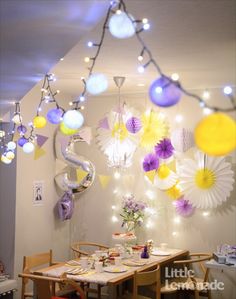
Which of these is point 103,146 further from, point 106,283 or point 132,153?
point 106,283

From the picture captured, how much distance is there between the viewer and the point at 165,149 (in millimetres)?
5043

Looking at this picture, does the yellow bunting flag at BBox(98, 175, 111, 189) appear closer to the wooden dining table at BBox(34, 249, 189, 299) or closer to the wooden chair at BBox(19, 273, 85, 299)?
the wooden dining table at BBox(34, 249, 189, 299)

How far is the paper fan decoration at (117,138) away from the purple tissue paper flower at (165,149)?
0.43 metres

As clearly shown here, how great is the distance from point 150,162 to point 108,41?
2188 mm

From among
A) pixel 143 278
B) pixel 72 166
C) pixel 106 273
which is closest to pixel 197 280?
pixel 143 278

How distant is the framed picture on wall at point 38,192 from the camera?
17.4 ft

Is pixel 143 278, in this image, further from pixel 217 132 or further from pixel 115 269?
pixel 217 132

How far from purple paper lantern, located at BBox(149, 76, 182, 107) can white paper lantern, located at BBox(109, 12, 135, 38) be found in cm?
31

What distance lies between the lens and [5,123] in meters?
5.18

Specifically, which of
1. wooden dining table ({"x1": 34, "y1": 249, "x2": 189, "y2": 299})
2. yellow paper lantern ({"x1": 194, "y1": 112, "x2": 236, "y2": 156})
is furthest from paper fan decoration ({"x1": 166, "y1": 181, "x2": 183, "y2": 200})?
yellow paper lantern ({"x1": 194, "y1": 112, "x2": 236, "y2": 156})

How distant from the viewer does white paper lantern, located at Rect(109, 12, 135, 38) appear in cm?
199

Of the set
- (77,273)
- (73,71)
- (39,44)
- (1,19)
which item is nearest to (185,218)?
(77,273)

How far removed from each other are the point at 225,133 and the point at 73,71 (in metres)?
3.02

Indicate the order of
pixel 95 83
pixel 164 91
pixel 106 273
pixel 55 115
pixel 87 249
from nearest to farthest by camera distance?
1. pixel 164 91
2. pixel 95 83
3. pixel 55 115
4. pixel 106 273
5. pixel 87 249
